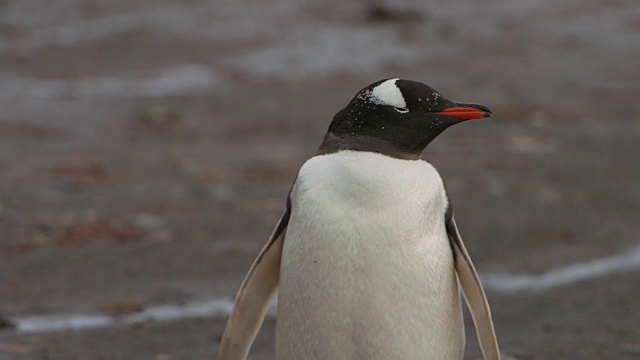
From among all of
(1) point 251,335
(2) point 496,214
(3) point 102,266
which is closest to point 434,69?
(2) point 496,214

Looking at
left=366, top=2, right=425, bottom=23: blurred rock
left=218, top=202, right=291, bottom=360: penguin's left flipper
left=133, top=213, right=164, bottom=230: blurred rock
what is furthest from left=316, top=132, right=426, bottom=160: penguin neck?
left=366, top=2, right=425, bottom=23: blurred rock

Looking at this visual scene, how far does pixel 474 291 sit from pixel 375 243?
0.44m

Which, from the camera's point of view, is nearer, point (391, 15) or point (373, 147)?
point (373, 147)

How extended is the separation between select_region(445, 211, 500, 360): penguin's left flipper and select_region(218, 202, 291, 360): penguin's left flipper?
0.57 m

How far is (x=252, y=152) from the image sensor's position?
10344 millimetres

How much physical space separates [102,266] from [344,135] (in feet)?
10.9

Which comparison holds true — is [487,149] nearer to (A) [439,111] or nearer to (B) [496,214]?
(B) [496,214]

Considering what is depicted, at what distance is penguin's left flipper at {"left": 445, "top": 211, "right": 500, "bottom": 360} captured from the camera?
3785mm

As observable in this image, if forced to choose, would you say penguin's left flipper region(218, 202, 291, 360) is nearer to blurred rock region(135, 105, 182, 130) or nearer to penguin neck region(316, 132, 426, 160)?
penguin neck region(316, 132, 426, 160)

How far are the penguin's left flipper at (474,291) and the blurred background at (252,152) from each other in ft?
3.53

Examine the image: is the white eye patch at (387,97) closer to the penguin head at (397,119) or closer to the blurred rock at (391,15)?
the penguin head at (397,119)

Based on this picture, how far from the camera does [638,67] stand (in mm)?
15352

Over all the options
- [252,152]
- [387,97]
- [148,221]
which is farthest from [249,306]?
[252,152]

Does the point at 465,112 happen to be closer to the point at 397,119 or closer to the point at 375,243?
the point at 397,119
